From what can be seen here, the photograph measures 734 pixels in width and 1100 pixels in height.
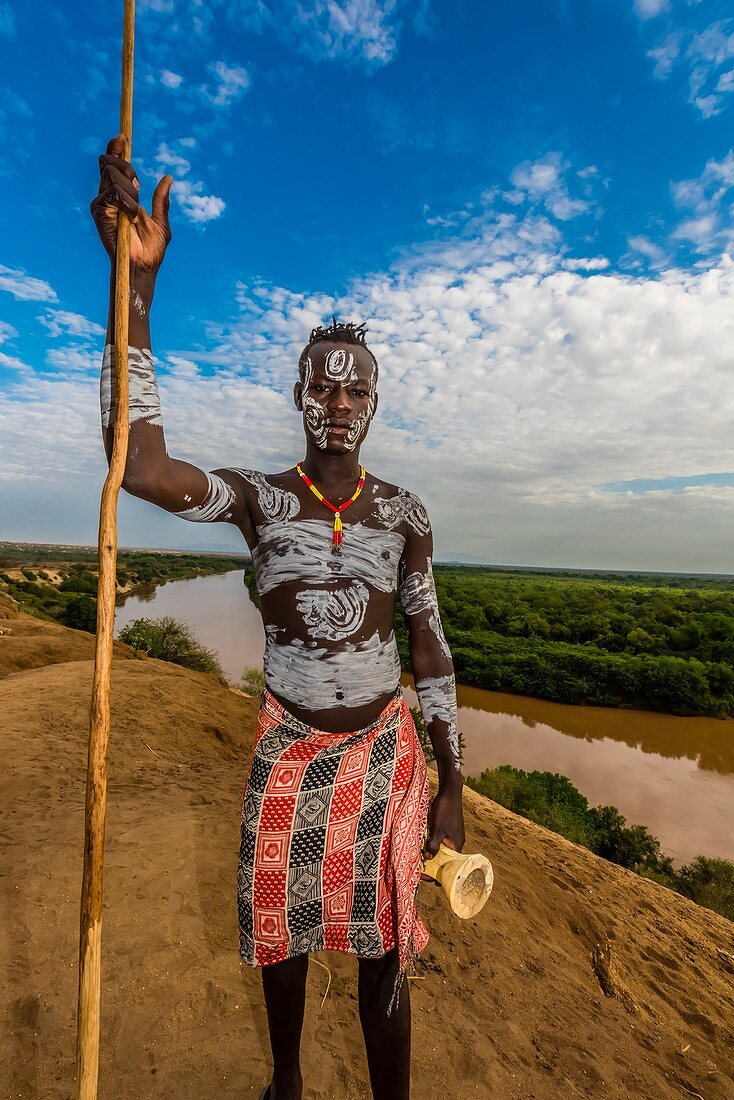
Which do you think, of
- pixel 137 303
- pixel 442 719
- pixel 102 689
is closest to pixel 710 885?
pixel 442 719

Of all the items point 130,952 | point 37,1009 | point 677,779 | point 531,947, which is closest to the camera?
point 37,1009

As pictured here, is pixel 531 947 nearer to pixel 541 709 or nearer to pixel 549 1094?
pixel 549 1094

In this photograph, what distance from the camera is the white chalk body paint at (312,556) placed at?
→ 1.90 m

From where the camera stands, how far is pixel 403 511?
210 centimetres

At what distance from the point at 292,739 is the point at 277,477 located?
37.2 inches

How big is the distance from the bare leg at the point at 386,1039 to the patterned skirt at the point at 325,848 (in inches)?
3.9

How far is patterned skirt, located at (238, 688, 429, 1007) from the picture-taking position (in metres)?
1.79

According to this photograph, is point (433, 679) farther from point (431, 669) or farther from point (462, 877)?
point (462, 877)

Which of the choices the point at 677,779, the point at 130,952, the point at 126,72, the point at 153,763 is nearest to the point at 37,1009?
the point at 130,952

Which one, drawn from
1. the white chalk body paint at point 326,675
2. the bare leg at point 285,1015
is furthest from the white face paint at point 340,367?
the bare leg at point 285,1015

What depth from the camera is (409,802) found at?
191cm

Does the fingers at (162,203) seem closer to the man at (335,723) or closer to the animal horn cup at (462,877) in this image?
the man at (335,723)

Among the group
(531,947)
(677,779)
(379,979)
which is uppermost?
(379,979)

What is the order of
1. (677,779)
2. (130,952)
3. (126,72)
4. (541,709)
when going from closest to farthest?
(126,72) < (130,952) < (677,779) < (541,709)
